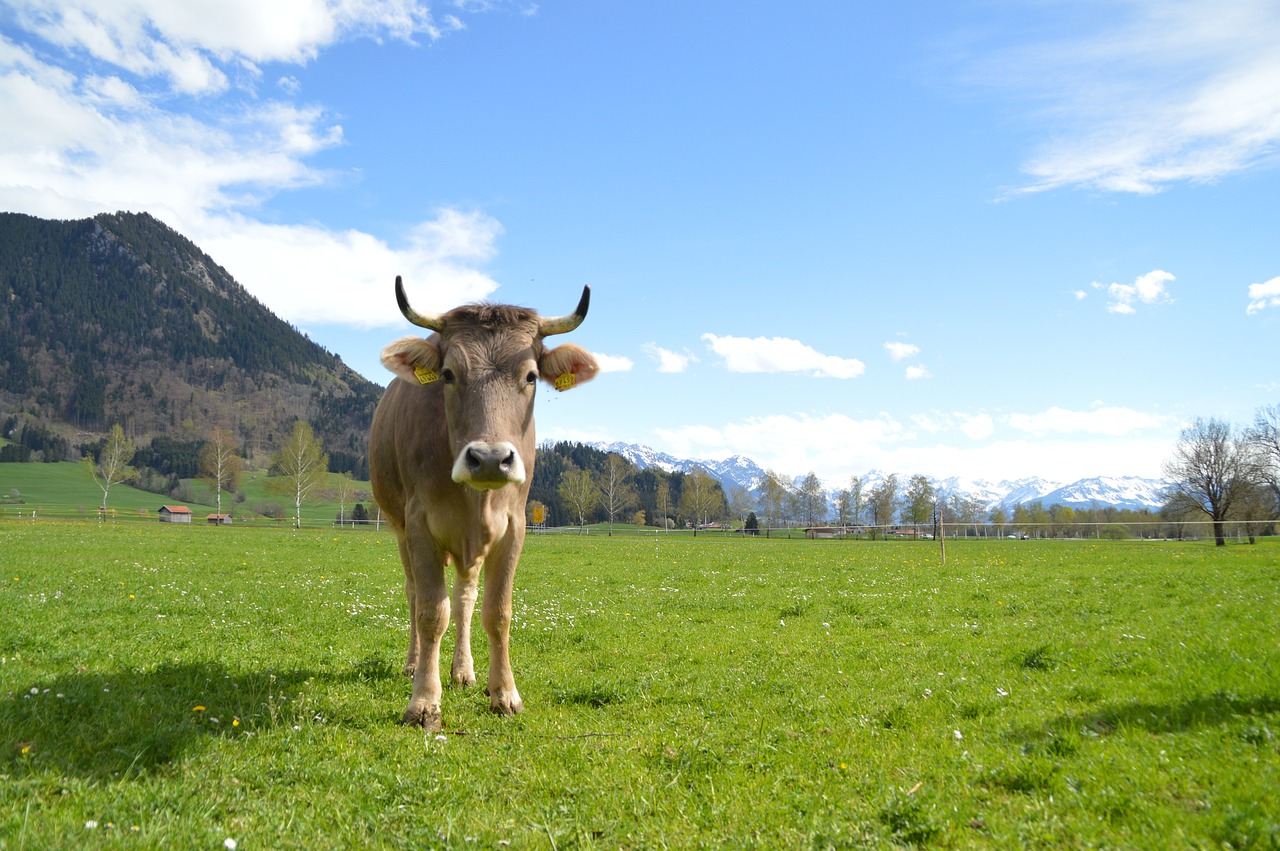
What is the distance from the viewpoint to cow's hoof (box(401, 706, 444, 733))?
652 centimetres

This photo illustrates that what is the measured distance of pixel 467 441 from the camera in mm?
6539

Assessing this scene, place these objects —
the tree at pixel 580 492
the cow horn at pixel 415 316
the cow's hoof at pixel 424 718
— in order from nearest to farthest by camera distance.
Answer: the cow's hoof at pixel 424 718
the cow horn at pixel 415 316
the tree at pixel 580 492

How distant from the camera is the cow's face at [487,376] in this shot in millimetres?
6033

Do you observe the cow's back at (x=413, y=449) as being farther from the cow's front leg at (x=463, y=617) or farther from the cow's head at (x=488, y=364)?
the cow's front leg at (x=463, y=617)

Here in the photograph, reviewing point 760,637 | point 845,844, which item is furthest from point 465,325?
point 760,637

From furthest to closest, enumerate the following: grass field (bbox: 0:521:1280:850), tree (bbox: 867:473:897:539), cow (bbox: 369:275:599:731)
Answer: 1. tree (bbox: 867:473:897:539)
2. cow (bbox: 369:275:599:731)
3. grass field (bbox: 0:521:1280:850)

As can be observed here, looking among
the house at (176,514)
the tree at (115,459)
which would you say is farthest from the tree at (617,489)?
the tree at (115,459)

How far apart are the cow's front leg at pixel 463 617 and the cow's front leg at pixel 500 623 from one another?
235mm

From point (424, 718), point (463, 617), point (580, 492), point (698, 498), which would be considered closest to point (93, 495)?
point (580, 492)

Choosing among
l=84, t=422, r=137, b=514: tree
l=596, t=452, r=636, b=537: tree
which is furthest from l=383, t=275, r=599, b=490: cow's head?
l=596, t=452, r=636, b=537: tree

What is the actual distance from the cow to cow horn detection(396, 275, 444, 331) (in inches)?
0.4

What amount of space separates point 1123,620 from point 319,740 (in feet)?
39.5

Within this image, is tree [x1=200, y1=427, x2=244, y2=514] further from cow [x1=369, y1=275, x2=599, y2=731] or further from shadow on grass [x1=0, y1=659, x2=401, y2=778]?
cow [x1=369, y1=275, x2=599, y2=731]

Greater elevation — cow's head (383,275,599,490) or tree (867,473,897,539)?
cow's head (383,275,599,490)
